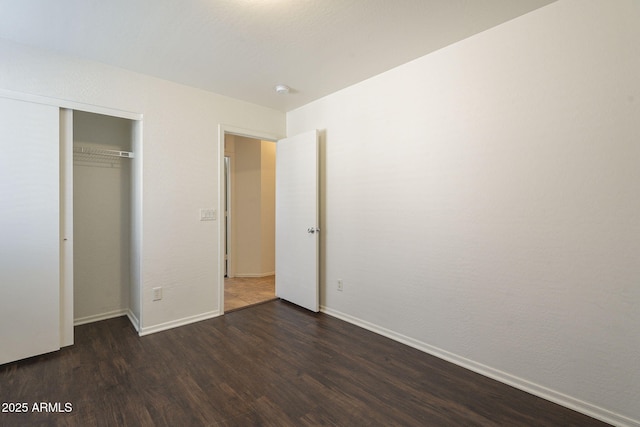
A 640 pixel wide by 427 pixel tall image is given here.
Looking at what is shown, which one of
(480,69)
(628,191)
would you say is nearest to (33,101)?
(480,69)

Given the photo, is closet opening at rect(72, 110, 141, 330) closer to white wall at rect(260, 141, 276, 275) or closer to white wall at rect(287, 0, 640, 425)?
white wall at rect(260, 141, 276, 275)

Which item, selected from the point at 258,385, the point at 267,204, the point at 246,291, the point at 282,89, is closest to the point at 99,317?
the point at 246,291

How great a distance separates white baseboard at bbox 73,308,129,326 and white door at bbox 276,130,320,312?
1.72m

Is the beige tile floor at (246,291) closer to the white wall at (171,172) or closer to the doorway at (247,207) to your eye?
the doorway at (247,207)

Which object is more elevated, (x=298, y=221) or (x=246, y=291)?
(x=298, y=221)

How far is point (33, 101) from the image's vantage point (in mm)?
2262

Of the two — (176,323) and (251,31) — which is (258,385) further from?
(251,31)

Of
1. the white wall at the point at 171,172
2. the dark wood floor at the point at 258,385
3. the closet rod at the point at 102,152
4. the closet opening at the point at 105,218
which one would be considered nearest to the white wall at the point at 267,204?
the white wall at the point at 171,172

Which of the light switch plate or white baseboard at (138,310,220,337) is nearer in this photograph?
white baseboard at (138,310,220,337)

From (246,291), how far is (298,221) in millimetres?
1425

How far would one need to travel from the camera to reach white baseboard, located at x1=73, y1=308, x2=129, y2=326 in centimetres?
301

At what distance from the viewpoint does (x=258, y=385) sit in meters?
1.99

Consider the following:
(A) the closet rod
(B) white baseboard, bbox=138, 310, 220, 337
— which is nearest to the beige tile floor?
(B) white baseboard, bbox=138, 310, 220, 337

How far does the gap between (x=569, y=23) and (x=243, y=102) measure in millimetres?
2869
